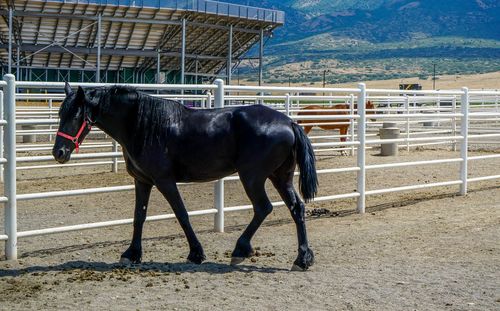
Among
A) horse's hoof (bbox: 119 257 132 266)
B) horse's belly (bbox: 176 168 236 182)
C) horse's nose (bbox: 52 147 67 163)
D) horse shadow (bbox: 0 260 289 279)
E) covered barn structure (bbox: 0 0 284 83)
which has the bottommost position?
horse shadow (bbox: 0 260 289 279)

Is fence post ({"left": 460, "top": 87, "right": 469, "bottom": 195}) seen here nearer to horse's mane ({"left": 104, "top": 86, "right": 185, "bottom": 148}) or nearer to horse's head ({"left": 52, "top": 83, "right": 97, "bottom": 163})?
horse's mane ({"left": 104, "top": 86, "right": 185, "bottom": 148})

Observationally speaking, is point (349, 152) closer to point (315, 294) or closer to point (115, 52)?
point (315, 294)

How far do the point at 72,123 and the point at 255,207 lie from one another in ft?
5.36

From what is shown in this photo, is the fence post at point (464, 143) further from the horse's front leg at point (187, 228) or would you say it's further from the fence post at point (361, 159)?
the horse's front leg at point (187, 228)

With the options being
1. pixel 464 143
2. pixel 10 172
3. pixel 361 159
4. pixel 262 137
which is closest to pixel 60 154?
pixel 10 172

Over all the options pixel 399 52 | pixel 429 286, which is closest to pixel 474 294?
pixel 429 286

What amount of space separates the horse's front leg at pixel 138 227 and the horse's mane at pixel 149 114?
466 mm

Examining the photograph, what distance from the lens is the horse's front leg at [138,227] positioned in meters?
7.39

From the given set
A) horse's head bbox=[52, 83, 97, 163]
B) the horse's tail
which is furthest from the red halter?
the horse's tail

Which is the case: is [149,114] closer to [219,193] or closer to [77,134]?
[77,134]

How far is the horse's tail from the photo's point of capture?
7.32 m

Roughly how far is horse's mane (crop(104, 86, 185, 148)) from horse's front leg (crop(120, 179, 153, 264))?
0.47m

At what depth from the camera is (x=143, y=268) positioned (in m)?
7.13

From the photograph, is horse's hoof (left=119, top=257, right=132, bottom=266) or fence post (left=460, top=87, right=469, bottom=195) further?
fence post (left=460, top=87, right=469, bottom=195)
